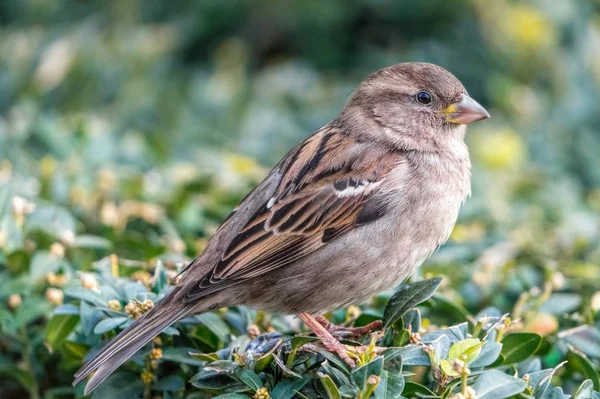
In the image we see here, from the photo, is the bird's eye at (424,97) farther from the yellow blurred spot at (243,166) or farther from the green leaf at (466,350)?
the yellow blurred spot at (243,166)

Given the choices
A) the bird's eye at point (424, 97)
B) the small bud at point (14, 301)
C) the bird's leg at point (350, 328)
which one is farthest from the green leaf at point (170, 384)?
the bird's eye at point (424, 97)

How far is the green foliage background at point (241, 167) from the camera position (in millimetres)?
3176

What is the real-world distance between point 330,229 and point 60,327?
3.38ft

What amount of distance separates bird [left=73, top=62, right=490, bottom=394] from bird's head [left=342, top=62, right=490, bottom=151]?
2 centimetres

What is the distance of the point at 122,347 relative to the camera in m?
2.96

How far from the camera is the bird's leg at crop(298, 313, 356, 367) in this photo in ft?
9.45

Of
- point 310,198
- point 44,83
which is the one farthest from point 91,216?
point 44,83

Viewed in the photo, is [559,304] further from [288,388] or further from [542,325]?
[288,388]

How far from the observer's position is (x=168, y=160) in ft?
17.9

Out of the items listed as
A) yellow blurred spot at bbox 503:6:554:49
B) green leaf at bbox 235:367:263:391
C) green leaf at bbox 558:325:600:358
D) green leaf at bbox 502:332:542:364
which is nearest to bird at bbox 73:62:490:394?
green leaf at bbox 235:367:263:391

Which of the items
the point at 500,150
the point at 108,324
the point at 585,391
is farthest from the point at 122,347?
the point at 500,150

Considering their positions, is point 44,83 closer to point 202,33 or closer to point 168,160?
point 168,160

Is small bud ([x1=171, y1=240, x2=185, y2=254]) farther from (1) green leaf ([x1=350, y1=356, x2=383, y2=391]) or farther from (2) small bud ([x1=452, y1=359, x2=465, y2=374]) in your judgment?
(2) small bud ([x1=452, y1=359, x2=465, y2=374])

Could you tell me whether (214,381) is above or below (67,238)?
below
